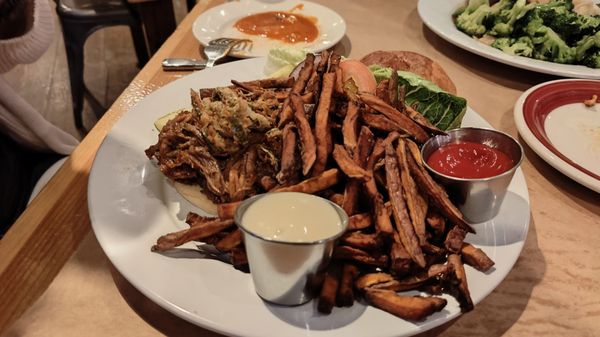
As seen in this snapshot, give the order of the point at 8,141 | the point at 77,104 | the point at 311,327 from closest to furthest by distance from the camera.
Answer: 1. the point at 311,327
2. the point at 8,141
3. the point at 77,104

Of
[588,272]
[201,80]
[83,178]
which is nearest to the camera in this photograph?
[588,272]

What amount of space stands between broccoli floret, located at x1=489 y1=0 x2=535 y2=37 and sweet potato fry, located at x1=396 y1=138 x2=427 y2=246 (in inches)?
65.8

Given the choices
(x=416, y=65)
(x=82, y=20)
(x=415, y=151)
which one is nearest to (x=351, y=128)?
(x=415, y=151)

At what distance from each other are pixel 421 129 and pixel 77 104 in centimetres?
318

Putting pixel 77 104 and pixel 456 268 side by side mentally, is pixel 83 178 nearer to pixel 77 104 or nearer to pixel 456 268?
pixel 456 268

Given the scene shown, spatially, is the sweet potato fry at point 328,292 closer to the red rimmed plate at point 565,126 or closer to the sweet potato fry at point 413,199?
the sweet potato fry at point 413,199

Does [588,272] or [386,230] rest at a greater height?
[386,230]

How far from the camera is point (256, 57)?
240cm

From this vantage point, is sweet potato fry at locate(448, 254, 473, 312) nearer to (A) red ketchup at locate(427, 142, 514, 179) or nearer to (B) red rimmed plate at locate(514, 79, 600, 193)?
(A) red ketchup at locate(427, 142, 514, 179)

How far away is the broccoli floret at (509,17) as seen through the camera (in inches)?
105

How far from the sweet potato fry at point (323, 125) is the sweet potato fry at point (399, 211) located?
179 millimetres

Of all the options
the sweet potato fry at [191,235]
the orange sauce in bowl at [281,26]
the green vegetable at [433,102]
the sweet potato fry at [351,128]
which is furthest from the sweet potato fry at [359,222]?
the orange sauce in bowl at [281,26]

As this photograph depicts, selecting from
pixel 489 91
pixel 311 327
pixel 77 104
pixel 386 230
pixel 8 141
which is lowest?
pixel 77 104

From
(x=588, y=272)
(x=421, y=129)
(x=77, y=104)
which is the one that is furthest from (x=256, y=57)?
(x=77, y=104)
